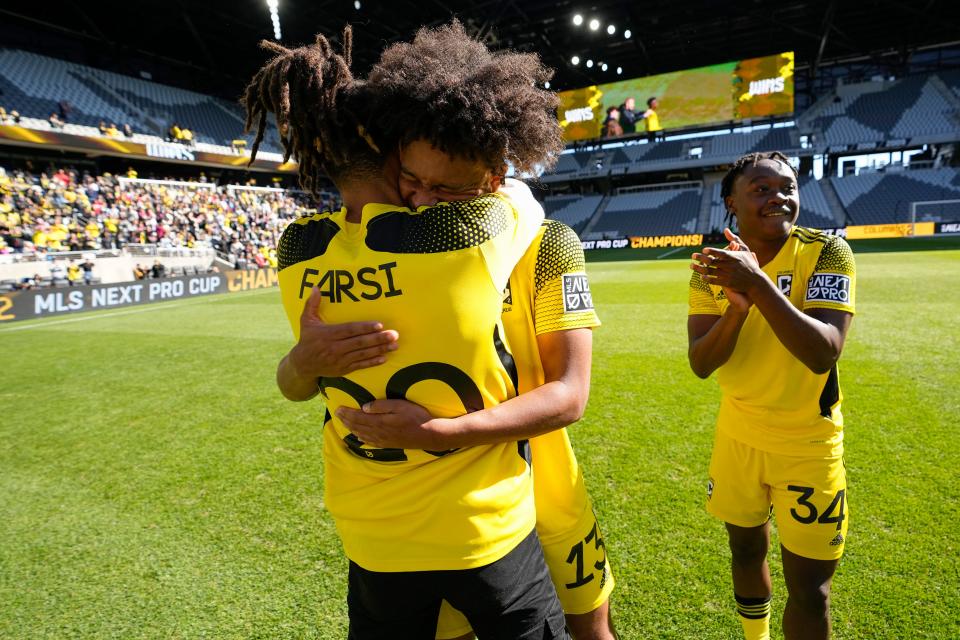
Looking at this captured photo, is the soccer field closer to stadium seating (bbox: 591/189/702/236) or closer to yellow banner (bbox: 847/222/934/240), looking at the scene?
yellow banner (bbox: 847/222/934/240)

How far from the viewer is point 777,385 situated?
6.57ft

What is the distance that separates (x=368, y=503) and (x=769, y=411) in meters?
1.56

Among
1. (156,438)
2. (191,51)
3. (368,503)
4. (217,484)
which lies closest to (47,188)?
(191,51)

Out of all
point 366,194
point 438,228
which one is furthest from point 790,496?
point 366,194

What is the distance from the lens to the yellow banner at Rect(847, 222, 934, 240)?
88.4 ft

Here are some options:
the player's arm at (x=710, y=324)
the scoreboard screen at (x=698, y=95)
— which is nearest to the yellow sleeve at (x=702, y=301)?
the player's arm at (x=710, y=324)

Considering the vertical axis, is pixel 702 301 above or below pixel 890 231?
below

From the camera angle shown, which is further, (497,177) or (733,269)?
(733,269)

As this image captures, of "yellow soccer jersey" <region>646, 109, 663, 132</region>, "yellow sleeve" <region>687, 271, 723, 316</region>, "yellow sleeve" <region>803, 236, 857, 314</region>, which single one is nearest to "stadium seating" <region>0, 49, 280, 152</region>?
"yellow soccer jersey" <region>646, 109, 663, 132</region>

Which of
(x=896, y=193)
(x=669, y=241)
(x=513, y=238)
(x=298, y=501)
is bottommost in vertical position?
(x=298, y=501)

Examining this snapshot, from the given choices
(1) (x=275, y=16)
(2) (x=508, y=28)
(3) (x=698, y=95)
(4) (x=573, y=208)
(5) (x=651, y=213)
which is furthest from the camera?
(4) (x=573, y=208)

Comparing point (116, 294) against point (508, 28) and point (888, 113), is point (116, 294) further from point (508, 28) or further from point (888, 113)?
point (888, 113)

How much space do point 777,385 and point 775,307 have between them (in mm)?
443

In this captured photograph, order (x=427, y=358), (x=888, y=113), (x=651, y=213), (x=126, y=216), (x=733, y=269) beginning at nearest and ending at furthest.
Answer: (x=427, y=358)
(x=733, y=269)
(x=126, y=216)
(x=888, y=113)
(x=651, y=213)
